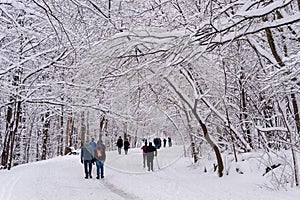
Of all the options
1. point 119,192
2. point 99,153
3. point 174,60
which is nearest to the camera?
point 174,60

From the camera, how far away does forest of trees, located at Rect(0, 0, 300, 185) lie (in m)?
5.94

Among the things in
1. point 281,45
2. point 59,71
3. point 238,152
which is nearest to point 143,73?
point 281,45

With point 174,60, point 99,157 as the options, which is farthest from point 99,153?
point 174,60

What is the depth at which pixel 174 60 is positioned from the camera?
584 centimetres

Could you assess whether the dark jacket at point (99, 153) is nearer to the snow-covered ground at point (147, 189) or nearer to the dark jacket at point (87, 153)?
the dark jacket at point (87, 153)

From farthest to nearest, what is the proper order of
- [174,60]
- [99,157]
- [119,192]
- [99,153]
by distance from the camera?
[99,153] < [99,157] < [119,192] < [174,60]

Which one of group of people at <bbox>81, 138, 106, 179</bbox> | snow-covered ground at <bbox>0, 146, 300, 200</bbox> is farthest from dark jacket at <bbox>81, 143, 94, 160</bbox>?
snow-covered ground at <bbox>0, 146, 300, 200</bbox>

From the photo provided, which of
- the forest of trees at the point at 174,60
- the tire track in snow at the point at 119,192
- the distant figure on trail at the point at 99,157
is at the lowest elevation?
the tire track in snow at the point at 119,192

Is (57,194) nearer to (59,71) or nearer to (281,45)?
(59,71)

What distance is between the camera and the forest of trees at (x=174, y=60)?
594 centimetres

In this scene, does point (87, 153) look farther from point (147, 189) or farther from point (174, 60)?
point (174, 60)

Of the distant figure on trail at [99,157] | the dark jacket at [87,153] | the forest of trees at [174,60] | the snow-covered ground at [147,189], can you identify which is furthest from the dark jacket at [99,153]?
the forest of trees at [174,60]

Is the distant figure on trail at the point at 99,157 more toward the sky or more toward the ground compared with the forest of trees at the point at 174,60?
more toward the ground

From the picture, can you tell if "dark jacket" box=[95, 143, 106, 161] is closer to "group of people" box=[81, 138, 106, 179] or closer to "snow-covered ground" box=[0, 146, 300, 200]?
"group of people" box=[81, 138, 106, 179]
